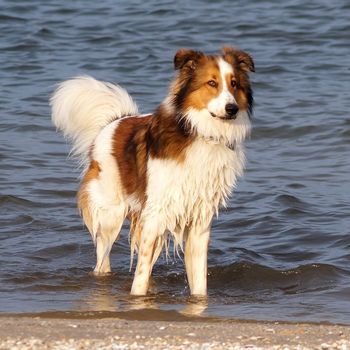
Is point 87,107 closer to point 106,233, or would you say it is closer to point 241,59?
point 106,233

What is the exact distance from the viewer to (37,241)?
940 centimetres

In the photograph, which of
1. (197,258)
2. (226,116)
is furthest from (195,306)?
(226,116)

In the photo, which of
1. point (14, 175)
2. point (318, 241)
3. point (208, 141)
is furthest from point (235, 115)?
point (14, 175)

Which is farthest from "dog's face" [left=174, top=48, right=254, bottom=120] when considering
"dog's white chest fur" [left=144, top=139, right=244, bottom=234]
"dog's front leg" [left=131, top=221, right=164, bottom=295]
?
"dog's front leg" [left=131, top=221, right=164, bottom=295]

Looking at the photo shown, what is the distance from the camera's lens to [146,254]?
301 inches

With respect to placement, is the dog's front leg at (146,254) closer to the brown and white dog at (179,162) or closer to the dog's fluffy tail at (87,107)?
the brown and white dog at (179,162)

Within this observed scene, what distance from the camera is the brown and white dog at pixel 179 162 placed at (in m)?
7.16

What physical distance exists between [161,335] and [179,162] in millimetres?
1764

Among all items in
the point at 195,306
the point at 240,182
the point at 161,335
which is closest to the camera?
the point at 161,335

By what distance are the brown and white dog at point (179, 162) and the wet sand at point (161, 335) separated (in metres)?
1.21

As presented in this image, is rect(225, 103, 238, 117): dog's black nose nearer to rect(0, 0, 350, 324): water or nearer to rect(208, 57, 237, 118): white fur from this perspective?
rect(208, 57, 237, 118): white fur

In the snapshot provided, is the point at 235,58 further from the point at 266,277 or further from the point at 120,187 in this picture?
the point at 266,277

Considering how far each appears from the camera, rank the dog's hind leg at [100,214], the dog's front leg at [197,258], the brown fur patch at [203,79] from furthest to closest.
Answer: the dog's hind leg at [100,214]
the dog's front leg at [197,258]
the brown fur patch at [203,79]

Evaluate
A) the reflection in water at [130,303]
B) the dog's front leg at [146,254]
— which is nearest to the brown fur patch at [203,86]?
the dog's front leg at [146,254]
